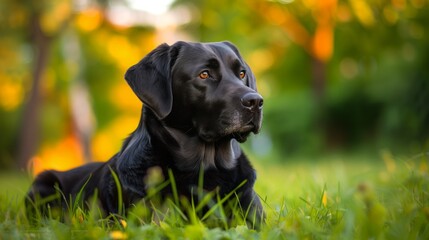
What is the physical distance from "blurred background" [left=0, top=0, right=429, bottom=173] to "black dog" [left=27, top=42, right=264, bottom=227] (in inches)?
341

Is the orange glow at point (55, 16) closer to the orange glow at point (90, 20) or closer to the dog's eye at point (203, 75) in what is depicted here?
the orange glow at point (90, 20)

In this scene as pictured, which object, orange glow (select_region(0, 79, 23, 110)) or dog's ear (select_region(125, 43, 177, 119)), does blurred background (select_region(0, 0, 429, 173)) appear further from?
dog's ear (select_region(125, 43, 177, 119))

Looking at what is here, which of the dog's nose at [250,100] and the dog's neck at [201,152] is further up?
the dog's nose at [250,100]

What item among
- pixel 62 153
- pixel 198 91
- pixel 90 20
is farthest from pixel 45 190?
pixel 62 153

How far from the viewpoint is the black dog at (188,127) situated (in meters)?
3.76

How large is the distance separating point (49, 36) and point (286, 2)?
883 cm

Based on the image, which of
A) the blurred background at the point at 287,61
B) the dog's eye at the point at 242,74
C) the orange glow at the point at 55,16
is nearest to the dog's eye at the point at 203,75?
the dog's eye at the point at 242,74

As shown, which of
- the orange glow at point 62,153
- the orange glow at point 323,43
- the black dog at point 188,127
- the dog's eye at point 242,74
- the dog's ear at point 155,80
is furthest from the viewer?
the orange glow at point 62,153

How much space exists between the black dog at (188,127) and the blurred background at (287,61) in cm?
865

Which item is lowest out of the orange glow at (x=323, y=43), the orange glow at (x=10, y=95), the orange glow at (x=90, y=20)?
the orange glow at (x=10, y=95)

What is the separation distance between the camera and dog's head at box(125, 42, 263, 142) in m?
3.85

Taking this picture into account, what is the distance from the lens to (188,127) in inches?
159

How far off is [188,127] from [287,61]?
18.9 m

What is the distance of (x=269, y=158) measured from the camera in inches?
736
